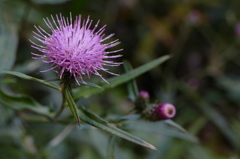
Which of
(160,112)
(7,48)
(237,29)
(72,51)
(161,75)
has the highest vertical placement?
(72,51)

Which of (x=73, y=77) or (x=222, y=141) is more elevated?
(x=73, y=77)

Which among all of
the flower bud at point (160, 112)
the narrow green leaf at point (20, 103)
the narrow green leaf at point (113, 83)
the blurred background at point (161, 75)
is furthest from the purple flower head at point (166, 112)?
the blurred background at point (161, 75)

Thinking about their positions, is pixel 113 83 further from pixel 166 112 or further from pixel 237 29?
pixel 237 29

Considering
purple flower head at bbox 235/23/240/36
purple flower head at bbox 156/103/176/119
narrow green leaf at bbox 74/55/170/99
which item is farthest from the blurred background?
purple flower head at bbox 156/103/176/119

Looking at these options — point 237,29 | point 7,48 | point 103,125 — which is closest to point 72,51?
point 103,125

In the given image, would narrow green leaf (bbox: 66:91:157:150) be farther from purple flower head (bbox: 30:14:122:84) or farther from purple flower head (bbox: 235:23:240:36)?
purple flower head (bbox: 235:23:240:36)

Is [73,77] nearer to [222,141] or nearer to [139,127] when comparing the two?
[139,127]

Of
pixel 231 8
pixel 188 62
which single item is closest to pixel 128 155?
pixel 188 62
